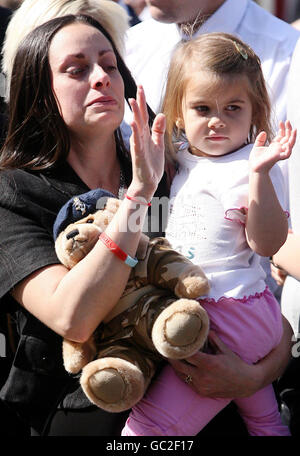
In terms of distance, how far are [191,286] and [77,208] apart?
13.6 inches

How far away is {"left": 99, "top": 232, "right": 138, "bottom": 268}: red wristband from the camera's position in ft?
6.19

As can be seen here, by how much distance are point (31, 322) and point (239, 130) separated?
2.57 feet

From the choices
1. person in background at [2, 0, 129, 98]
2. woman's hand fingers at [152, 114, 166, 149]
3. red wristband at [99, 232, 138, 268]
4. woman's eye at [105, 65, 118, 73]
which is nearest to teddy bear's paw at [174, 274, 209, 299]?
red wristband at [99, 232, 138, 268]

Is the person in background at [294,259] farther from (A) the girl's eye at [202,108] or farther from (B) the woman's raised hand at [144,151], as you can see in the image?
(B) the woman's raised hand at [144,151]

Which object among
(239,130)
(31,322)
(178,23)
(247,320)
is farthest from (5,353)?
(178,23)

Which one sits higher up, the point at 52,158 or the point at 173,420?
the point at 52,158

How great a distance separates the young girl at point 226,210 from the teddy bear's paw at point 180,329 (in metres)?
0.17

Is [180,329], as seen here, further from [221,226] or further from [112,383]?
[221,226]

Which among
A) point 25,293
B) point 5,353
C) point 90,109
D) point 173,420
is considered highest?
point 90,109

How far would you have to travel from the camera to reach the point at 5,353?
2436 mm

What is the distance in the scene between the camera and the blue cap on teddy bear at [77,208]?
1953 mm

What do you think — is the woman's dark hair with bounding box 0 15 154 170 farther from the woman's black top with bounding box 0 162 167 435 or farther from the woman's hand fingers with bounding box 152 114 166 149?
the woman's hand fingers with bounding box 152 114 166 149

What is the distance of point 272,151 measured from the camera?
195 cm
